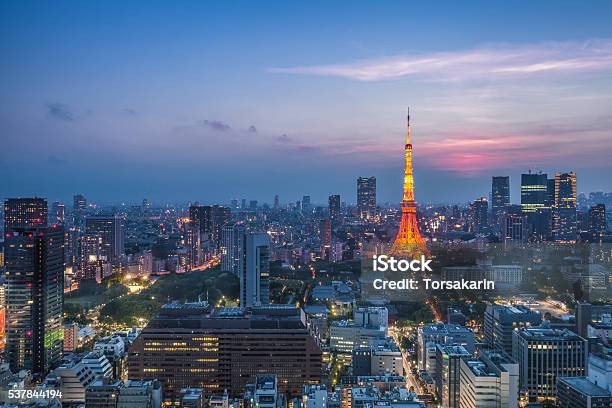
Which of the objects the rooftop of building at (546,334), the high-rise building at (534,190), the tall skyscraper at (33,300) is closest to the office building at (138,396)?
the tall skyscraper at (33,300)

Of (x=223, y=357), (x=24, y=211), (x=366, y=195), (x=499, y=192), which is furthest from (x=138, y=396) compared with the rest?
(x=366, y=195)

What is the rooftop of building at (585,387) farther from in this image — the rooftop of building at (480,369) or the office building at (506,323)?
the office building at (506,323)

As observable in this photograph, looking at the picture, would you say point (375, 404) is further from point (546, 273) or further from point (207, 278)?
point (207, 278)

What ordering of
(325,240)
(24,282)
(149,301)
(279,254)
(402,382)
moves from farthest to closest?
(325,240) < (279,254) < (149,301) < (24,282) < (402,382)

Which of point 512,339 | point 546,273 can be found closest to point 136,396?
point 512,339

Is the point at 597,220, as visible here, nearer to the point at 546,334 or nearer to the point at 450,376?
the point at 546,334

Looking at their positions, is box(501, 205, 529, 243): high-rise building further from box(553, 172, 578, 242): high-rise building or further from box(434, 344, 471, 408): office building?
box(434, 344, 471, 408): office building
